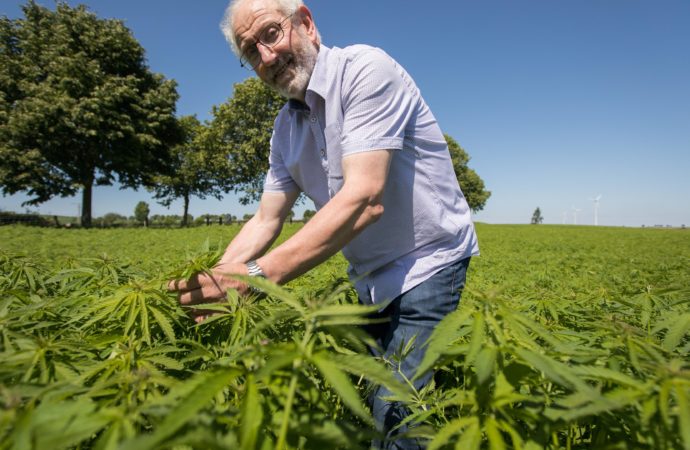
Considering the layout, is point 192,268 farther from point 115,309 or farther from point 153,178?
point 153,178

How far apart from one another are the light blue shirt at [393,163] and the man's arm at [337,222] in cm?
16

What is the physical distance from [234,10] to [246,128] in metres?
31.7

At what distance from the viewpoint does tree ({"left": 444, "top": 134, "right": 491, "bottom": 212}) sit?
2397 inches

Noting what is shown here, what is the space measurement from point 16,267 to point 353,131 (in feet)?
5.26

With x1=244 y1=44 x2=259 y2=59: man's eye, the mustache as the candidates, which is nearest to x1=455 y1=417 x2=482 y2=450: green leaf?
the mustache

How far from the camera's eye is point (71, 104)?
2256 centimetres

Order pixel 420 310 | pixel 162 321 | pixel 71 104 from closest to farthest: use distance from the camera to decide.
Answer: pixel 162 321, pixel 420 310, pixel 71 104

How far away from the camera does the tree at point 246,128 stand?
3092 centimetres

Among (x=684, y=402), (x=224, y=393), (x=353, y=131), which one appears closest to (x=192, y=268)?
(x=224, y=393)

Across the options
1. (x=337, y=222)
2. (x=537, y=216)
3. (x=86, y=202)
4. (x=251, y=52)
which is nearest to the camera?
(x=337, y=222)

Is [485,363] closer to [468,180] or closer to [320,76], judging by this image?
[320,76]

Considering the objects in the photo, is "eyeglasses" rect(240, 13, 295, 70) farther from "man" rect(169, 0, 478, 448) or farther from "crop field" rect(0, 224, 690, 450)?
"crop field" rect(0, 224, 690, 450)

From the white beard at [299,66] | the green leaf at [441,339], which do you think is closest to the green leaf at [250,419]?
the green leaf at [441,339]

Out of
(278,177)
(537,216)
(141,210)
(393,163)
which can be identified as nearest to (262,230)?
(278,177)
